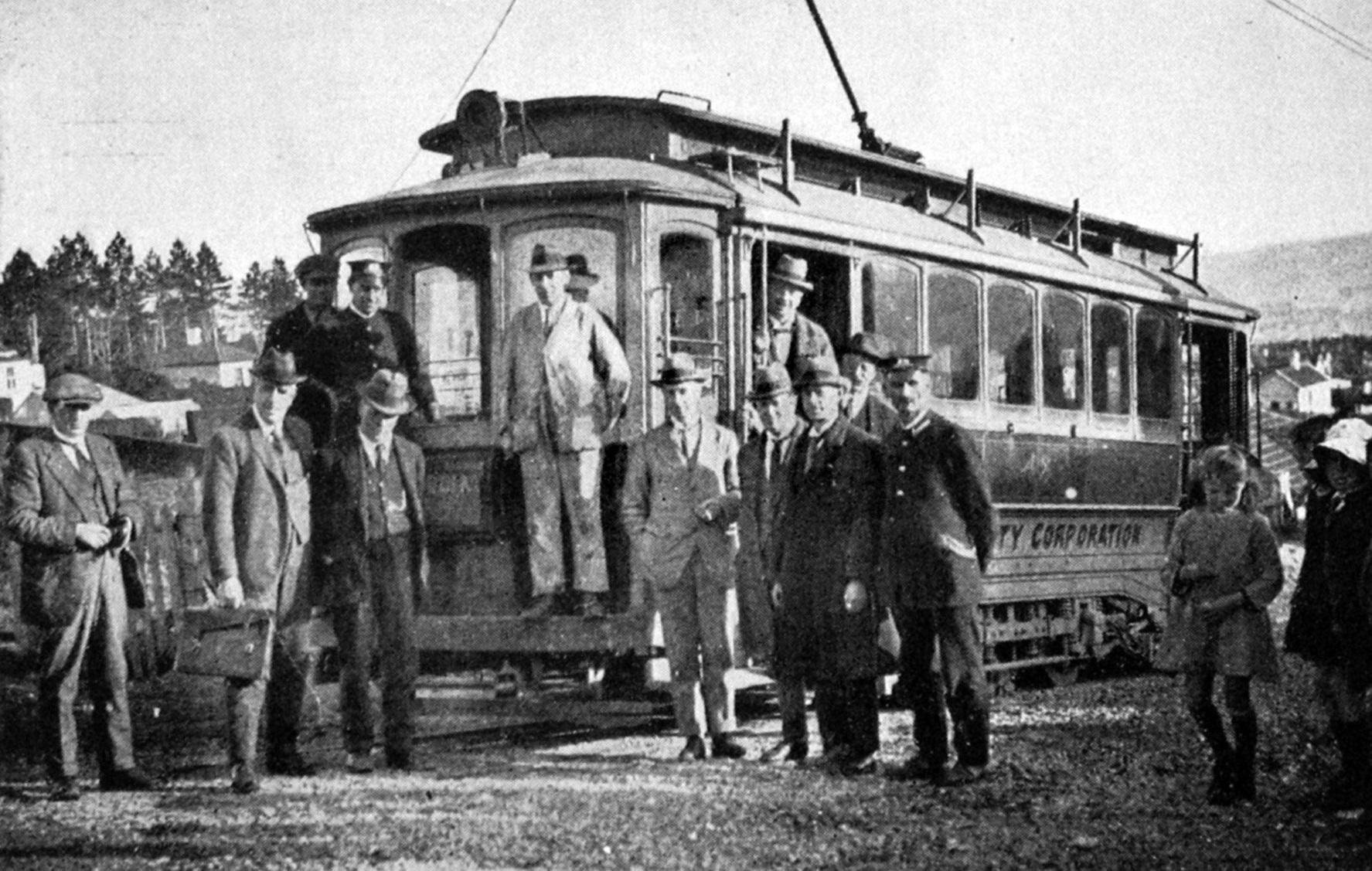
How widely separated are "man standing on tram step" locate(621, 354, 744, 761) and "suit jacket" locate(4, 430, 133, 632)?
2.48m

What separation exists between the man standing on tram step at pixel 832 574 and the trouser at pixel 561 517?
101 centimetres

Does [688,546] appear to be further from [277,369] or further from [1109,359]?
[1109,359]

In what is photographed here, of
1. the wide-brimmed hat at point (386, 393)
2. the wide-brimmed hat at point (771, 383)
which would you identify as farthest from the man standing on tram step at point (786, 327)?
the wide-brimmed hat at point (386, 393)

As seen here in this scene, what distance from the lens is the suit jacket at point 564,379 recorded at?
726 cm

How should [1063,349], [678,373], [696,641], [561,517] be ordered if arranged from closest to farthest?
[678,373], [696,641], [561,517], [1063,349]

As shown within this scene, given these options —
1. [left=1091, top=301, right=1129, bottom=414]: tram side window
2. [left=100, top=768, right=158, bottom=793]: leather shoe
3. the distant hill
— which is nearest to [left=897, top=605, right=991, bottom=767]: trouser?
the distant hill

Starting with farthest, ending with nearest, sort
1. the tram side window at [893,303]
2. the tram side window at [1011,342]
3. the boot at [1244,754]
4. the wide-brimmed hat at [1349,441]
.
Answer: the tram side window at [1011,342] < the tram side window at [893,303] < the boot at [1244,754] < the wide-brimmed hat at [1349,441]

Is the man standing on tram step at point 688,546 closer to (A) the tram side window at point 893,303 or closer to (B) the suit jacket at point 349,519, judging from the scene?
(B) the suit jacket at point 349,519

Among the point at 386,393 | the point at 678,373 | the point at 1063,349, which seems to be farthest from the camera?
the point at 1063,349

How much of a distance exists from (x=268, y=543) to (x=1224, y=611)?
4.11 m

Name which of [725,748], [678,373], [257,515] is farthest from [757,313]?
[257,515]

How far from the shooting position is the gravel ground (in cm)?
487

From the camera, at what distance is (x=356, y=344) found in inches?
292

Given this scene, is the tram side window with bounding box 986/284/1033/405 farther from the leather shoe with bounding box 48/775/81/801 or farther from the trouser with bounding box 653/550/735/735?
the leather shoe with bounding box 48/775/81/801
